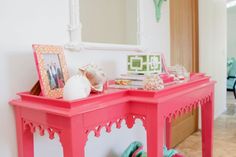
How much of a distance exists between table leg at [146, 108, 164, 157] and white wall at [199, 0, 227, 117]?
2.26 m

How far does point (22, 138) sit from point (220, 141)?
2288mm

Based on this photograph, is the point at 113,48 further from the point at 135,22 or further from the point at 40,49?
the point at 40,49

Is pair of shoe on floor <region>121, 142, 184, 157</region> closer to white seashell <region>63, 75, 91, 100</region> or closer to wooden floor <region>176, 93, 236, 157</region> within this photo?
wooden floor <region>176, 93, 236, 157</region>

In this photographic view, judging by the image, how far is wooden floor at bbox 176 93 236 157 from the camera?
2.41m

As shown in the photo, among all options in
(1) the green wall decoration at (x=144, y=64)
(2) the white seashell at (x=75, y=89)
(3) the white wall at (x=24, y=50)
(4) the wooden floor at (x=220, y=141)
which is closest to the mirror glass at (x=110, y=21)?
(3) the white wall at (x=24, y=50)

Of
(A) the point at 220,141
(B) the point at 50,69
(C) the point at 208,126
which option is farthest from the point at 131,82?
(A) the point at 220,141

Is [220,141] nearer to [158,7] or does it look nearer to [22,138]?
[158,7]

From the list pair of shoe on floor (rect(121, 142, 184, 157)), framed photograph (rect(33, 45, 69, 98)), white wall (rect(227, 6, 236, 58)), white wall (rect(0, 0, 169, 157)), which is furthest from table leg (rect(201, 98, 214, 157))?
white wall (rect(227, 6, 236, 58))

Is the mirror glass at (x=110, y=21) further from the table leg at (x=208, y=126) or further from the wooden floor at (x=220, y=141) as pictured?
the wooden floor at (x=220, y=141)

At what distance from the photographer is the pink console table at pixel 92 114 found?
2.86 feet

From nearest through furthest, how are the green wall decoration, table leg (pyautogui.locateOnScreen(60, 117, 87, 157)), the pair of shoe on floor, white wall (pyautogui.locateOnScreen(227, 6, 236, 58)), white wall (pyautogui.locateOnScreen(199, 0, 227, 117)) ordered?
1. table leg (pyautogui.locateOnScreen(60, 117, 87, 157))
2. the green wall decoration
3. the pair of shoe on floor
4. white wall (pyautogui.locateOnScreen(199, 0, 227, 117))
5. white wall (pyautogui.locateOnScreen(227, 6, 236, 58))

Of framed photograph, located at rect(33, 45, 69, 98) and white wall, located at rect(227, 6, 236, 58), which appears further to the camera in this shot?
white wall, located at rect(227, 6, 236, 58)

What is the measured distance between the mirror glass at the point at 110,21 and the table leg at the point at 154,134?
2.08 feet

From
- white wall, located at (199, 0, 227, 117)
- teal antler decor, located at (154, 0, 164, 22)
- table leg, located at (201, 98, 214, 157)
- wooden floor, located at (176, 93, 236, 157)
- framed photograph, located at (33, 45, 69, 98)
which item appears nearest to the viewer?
framed photograph, located at (33, 45, 69, 98)
